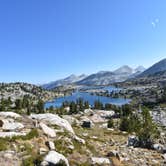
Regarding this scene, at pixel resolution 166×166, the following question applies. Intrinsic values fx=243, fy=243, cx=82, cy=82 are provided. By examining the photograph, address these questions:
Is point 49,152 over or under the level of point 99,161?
over

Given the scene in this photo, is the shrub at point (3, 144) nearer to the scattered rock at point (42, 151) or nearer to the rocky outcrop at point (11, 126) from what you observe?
the scattered rock at point (42, 151)

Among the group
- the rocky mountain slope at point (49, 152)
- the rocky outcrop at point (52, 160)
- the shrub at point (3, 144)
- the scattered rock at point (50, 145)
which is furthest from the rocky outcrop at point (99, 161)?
the shrub at point (3, 144)

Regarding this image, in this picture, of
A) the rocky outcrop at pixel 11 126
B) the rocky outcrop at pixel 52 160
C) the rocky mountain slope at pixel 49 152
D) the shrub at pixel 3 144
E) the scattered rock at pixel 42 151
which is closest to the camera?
the rocky outcrop at pixel 52 160

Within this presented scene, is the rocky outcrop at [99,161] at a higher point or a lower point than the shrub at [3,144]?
lower

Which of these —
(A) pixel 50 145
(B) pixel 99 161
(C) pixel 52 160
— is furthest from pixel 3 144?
(B) pixel 99 161

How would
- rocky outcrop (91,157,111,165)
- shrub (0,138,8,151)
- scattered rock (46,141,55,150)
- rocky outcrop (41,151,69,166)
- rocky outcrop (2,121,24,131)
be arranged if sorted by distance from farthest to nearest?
rocky outcrop (2,121,24,131), scattered rock (46,141,55,150), rocky outcrop (91,157,111,165), shrub (0,138,8,151), rocky outcrop (41,151,69,166)

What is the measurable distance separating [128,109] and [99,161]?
145m

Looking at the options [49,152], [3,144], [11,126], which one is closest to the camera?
[49,152]

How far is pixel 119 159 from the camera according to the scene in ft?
75.8

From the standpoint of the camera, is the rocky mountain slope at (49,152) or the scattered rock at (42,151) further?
the scattered rock at (42,151)

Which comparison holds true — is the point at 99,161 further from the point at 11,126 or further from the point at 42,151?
the point at 11,126

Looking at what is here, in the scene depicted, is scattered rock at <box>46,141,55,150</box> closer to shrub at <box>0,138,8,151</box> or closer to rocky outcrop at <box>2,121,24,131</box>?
shrub at <box>0,138,8,151</box>

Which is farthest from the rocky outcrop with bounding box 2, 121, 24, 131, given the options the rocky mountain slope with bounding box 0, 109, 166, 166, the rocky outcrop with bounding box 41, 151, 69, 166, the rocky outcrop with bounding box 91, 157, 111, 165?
the rocky outcrop with bounding box 91, 157, 111, 165

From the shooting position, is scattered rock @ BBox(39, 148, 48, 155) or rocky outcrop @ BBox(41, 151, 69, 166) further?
scattered rock @ BBox(39, 148, 48, 155)
